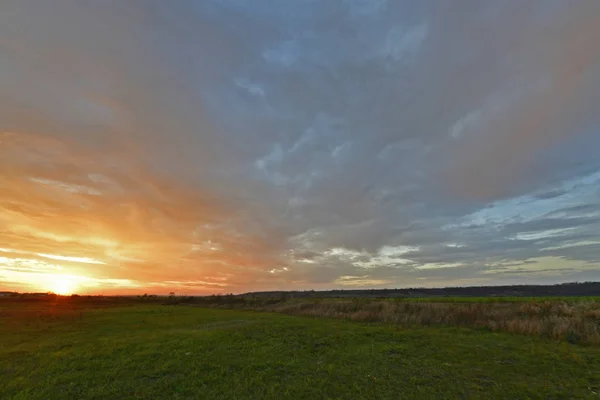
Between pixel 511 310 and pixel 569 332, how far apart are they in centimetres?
1299

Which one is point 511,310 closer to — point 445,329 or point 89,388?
point 445,329

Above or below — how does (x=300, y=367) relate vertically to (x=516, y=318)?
below

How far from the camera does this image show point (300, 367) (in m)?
17.5

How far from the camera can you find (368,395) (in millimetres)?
13375

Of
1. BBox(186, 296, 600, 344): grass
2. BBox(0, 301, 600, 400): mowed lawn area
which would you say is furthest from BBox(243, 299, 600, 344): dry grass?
BBox(0, 301, 600, 400): mowed lawn area

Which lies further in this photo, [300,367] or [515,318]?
[515,318]

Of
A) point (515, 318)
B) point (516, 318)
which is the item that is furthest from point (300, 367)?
point (516, 318)

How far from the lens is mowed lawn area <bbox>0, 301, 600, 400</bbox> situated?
13719 millimetres

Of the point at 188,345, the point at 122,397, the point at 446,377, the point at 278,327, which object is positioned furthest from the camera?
the point at 278,327

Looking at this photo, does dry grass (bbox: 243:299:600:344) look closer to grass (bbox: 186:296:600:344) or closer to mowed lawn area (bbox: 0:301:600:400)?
grass (bbox: 186:296:600:344)

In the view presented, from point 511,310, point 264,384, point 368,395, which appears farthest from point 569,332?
point 264,384

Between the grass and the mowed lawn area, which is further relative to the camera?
the grass

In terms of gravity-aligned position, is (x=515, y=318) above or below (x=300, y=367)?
above

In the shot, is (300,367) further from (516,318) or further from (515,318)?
(516,318)
